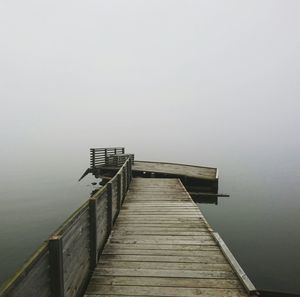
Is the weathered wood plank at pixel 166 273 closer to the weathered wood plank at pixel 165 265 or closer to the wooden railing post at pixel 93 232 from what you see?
the weathered wood plank at pixel 165 265

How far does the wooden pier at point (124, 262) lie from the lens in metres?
3.34

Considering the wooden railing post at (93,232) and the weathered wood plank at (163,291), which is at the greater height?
the wooden railing post at (93,232)

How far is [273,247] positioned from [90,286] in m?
11.2

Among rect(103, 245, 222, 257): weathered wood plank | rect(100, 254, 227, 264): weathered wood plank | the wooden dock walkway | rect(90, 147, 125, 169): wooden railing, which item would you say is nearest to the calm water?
rect(90, 147, 125, 169): wooden railing

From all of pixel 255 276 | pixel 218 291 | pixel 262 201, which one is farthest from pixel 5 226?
pixel 262 201

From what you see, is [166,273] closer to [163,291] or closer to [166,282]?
[166,282]

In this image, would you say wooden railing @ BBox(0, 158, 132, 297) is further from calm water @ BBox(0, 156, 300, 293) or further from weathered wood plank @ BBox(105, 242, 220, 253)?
calm water @ BBox(0, 156, 300, 293)

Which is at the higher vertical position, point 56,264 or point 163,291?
point 56,264

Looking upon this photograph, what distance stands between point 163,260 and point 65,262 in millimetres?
2452

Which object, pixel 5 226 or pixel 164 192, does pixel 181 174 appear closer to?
pixel 164 192

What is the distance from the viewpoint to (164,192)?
13.6m

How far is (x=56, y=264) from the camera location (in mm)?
3398

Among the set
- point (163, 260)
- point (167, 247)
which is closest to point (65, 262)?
point (163, 260)

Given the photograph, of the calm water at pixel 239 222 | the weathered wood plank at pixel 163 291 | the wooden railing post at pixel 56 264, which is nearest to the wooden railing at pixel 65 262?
the wooden railing post at pixel 56 264
